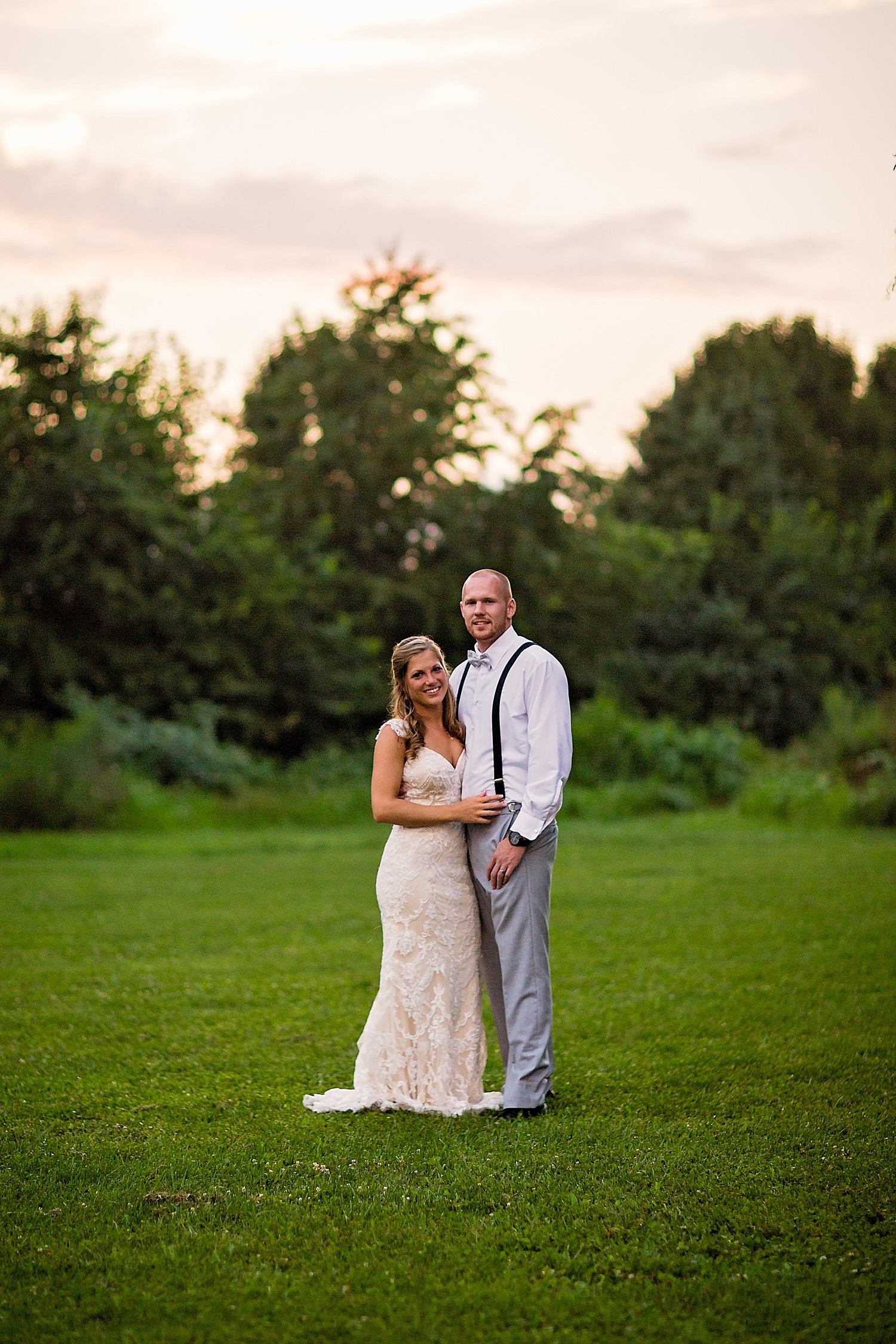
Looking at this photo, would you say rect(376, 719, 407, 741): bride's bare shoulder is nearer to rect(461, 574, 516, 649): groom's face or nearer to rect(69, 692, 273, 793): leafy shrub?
rect(461, 574, 516, 649): groom's face

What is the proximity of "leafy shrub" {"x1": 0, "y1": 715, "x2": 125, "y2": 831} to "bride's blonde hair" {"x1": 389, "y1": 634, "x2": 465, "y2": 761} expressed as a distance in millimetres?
10658

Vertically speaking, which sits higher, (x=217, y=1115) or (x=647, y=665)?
(x=647, y=665)

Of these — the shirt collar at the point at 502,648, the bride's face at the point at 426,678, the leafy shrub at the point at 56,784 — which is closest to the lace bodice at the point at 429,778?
the bride's face at the point at 426,678

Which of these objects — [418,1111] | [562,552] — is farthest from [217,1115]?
[562,552]

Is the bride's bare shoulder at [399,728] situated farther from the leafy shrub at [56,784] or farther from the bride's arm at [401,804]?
the leafy shrub at [56,784]

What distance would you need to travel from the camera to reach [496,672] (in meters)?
6.03

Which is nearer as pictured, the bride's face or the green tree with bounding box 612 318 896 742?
the bride's face

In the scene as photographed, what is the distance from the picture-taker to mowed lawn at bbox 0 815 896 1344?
3.97 m

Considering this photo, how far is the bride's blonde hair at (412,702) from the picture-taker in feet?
19.9

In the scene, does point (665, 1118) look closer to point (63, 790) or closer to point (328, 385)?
point (63, 790)

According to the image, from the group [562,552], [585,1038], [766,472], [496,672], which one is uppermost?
[766,472]

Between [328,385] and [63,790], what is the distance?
11.8m

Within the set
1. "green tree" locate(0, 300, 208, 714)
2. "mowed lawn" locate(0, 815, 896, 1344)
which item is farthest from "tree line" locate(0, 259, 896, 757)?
"mowed lawn" locate(0, 815, 896, 1344)

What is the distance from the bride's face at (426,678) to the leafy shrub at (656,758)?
14.1 meters
